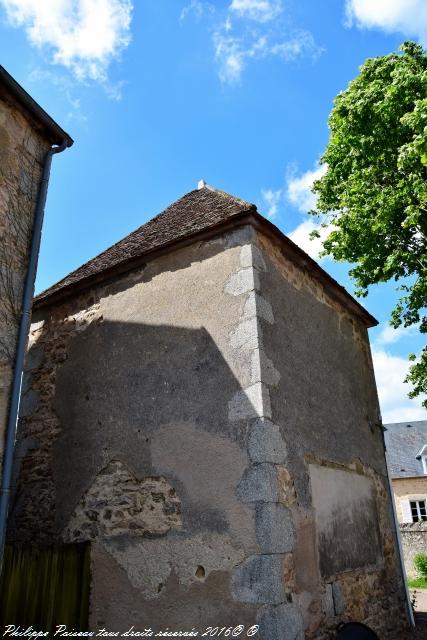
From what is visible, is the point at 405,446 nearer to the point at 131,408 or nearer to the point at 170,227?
the point at 170,227

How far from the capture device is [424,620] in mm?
7508

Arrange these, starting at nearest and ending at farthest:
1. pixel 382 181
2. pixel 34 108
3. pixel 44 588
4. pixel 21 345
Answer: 1. pixel 21 345
2. pixel 44 588
3. pixel 34 108
4. pixel 382 181

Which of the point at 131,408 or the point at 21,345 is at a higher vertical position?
the point at 21,345

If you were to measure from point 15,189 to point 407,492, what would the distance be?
20.0 meters

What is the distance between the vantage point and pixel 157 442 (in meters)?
4.90

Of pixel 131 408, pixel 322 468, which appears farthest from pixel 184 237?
pixel 322 468

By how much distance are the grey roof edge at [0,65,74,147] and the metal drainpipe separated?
0.07m

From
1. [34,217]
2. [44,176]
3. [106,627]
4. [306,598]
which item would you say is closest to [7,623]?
[106,627]

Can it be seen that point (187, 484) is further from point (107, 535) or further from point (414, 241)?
point (414, 241)

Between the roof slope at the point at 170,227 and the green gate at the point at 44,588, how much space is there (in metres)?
3.10

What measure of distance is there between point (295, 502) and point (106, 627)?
2.12m

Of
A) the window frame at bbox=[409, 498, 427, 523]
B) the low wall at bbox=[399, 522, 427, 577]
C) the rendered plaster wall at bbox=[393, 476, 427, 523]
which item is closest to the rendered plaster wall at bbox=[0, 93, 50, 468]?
the low wall at bbox=[399, 522, 427, 577]

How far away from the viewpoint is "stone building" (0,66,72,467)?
4250mm

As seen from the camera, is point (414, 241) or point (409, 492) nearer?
point (414, 241)
